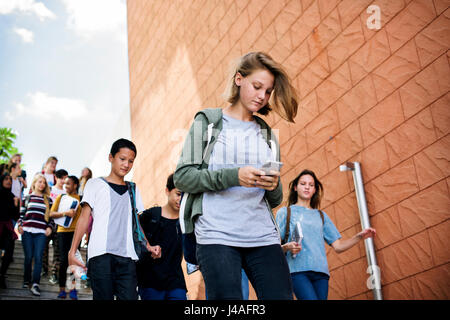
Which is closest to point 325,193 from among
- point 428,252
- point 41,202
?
point 428,252

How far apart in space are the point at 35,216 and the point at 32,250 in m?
0.48

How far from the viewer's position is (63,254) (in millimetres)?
6168

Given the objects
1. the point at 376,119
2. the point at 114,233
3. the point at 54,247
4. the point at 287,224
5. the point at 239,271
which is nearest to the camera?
the point at 239,271

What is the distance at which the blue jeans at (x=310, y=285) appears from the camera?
3723 mm

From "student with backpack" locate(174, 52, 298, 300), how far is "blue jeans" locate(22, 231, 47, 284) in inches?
186

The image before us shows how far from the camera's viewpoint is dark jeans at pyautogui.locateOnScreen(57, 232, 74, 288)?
240 inches

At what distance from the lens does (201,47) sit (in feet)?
28.2

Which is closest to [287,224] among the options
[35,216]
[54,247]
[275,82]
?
[275,82]

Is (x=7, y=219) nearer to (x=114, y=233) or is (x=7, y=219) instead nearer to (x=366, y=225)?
(x=114, y=233)

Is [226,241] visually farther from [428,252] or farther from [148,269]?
[428,252]
